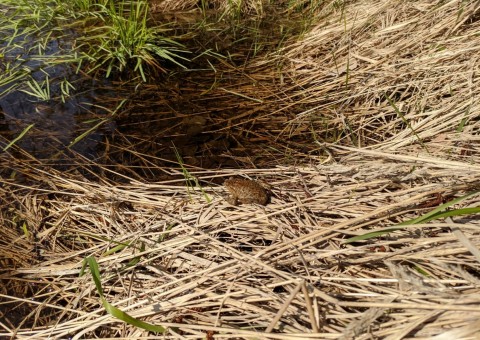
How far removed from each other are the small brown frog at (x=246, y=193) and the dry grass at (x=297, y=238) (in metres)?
0.05

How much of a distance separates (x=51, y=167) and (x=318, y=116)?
2.16 m

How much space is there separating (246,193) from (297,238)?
48 centimetres

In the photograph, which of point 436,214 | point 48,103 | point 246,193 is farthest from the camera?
point 48,103

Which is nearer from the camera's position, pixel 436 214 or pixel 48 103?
pixel 436 214

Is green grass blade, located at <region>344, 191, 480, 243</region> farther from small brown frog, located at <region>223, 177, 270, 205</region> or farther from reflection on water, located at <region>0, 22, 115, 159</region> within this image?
reflection on water, located at <region>0, 22, 115, 159</region>

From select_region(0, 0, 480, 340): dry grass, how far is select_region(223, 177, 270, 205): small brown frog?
5 centimetres

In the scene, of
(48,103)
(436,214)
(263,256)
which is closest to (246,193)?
(263,256)

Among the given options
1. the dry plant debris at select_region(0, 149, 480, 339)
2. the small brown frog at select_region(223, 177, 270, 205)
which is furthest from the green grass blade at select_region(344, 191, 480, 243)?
the small brown frog at select_region(223, 177, 270, 205)

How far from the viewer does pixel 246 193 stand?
87.0 inches

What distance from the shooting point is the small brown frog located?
2201mm

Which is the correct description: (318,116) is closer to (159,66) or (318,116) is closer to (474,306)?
(159,66)

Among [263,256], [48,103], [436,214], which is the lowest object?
[48,103]

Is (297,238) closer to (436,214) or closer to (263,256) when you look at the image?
(263,256)

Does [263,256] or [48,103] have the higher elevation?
[263,256]
